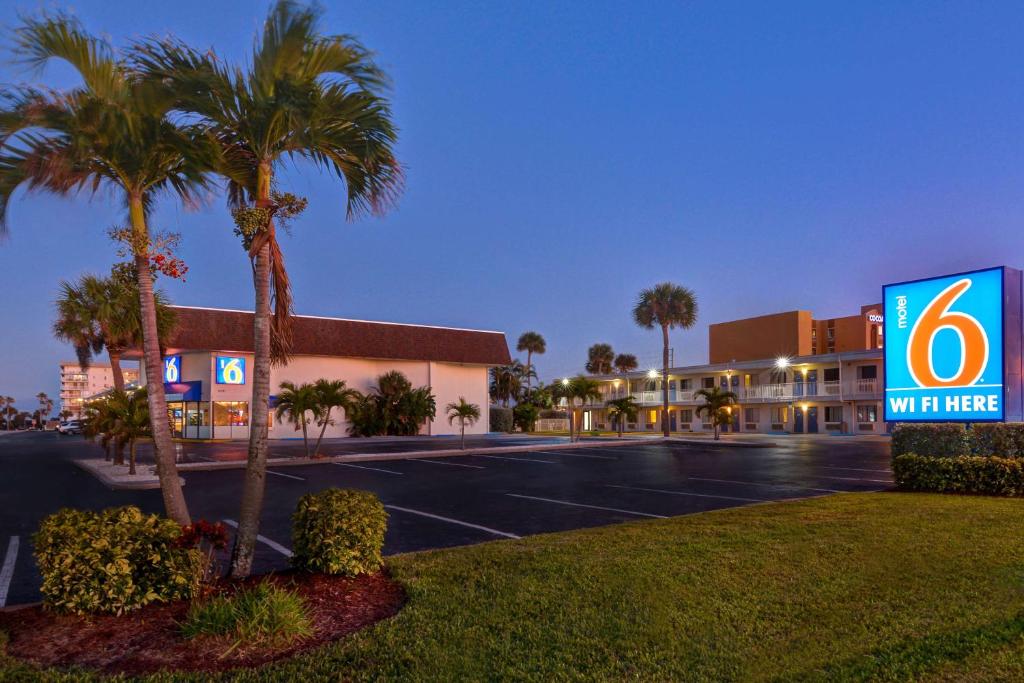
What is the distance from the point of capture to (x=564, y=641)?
527 centimetres

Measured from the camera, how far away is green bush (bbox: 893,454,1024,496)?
1291 centimetres

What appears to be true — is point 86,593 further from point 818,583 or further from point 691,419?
point 691,419

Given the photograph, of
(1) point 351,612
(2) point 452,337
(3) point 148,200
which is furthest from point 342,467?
(2) point 452,337

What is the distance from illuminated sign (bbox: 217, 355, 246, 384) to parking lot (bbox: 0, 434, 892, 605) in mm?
14462

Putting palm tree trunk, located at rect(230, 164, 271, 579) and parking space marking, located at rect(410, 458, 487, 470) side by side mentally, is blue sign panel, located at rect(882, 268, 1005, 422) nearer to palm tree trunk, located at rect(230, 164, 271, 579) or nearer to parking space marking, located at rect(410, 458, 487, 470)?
parking space marking, located at rect(410, 458, 487, 470)

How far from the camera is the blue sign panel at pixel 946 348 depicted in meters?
13.7

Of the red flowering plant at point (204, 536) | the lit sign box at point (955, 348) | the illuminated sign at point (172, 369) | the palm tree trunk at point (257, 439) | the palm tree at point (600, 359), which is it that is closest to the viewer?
the red flowering plant at point (204, 536)

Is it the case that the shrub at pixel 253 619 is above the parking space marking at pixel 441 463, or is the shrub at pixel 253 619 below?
above

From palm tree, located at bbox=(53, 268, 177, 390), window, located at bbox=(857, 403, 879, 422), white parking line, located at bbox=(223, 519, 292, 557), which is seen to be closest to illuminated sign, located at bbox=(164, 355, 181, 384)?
palm tree, located at bbox=(53, 268, 177, 390)

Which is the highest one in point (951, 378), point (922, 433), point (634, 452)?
point (951, 378)

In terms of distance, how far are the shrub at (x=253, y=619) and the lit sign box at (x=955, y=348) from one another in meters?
13.9

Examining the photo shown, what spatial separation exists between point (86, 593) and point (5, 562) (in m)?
4.41

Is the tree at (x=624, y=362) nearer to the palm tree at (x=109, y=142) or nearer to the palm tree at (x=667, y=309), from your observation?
the palm tree at (x=667, y=309)

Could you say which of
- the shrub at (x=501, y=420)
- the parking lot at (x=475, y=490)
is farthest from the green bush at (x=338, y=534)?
the shrub at (x=501, y=420)
